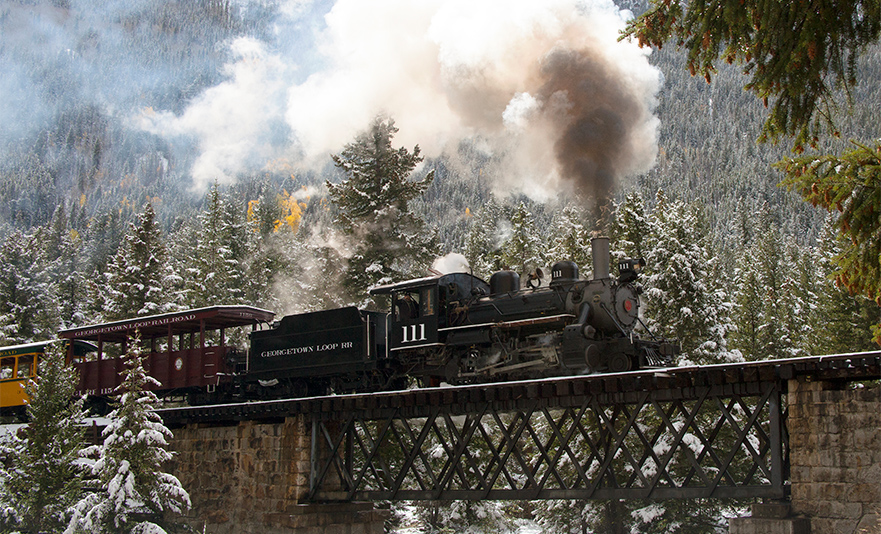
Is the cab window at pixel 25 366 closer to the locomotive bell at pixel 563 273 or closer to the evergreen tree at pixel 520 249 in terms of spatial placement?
the locomotive bell at pixel 563 273

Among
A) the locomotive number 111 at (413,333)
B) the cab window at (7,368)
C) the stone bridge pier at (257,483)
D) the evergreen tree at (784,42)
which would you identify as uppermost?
the evergreen tree at (784,42)

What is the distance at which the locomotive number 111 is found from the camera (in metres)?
19.0

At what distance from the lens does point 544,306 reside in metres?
17.8

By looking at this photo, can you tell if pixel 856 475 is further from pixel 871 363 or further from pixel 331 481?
pixel 331 481

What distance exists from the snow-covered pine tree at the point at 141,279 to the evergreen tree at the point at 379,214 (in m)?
8.88

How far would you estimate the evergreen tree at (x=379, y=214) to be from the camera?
32.1 metres

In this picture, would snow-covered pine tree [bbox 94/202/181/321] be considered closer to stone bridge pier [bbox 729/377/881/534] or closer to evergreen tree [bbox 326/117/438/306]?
evergreen tree [bbox 326/117/438/306]

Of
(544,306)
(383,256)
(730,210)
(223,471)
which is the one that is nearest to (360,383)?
→ (223,471)

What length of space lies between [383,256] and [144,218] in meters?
12.5

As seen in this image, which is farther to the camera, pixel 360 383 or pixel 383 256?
pixel 383 256

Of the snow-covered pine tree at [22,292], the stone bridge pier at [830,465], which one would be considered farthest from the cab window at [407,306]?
the snow-covered pine tree at [22,292]

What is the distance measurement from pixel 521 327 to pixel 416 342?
2.83 metres

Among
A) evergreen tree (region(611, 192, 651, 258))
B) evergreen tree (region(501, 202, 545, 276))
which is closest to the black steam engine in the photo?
evergreen tree (region(611, 192, 651, 258))

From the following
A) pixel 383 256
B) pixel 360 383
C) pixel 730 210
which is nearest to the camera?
pixel 360 383
